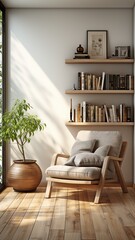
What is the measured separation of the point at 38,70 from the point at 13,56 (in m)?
0.43

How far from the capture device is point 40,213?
481 centimetres

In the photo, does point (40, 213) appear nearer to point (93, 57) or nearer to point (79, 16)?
A: point (93, 57)

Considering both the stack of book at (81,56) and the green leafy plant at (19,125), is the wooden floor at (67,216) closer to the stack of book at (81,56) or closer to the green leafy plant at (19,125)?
the green leafy plant at (19,125)

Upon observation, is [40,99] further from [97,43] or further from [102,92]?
[97,43]

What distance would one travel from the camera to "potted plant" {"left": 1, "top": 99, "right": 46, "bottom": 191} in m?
6.32

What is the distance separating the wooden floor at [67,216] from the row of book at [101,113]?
108 centimetres

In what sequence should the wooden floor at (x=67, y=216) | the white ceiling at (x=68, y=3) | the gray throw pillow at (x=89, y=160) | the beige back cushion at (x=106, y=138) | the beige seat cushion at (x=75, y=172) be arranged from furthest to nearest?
the white ceiling at (x=68, y=3), the beige back cushion at (x=106, y=138), the gray throw pillow at (x=89, y=160), the beige seat cushion at (x=75, y=172), the wooden floor at (x=67, y=216)

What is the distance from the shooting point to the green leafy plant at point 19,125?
20.8ft

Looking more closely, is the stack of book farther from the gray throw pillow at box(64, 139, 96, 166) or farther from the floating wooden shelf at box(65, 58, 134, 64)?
the gray throw pillow at box(64, 139, 96, 166)

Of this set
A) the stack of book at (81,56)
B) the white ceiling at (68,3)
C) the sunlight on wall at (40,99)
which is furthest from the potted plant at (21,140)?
the white ceiling at (68,3)

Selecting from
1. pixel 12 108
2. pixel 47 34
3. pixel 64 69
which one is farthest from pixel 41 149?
pixel 47 34

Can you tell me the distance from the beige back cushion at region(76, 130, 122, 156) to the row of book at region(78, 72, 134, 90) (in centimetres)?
72

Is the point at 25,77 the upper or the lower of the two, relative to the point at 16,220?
upper

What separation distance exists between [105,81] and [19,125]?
146 cm
